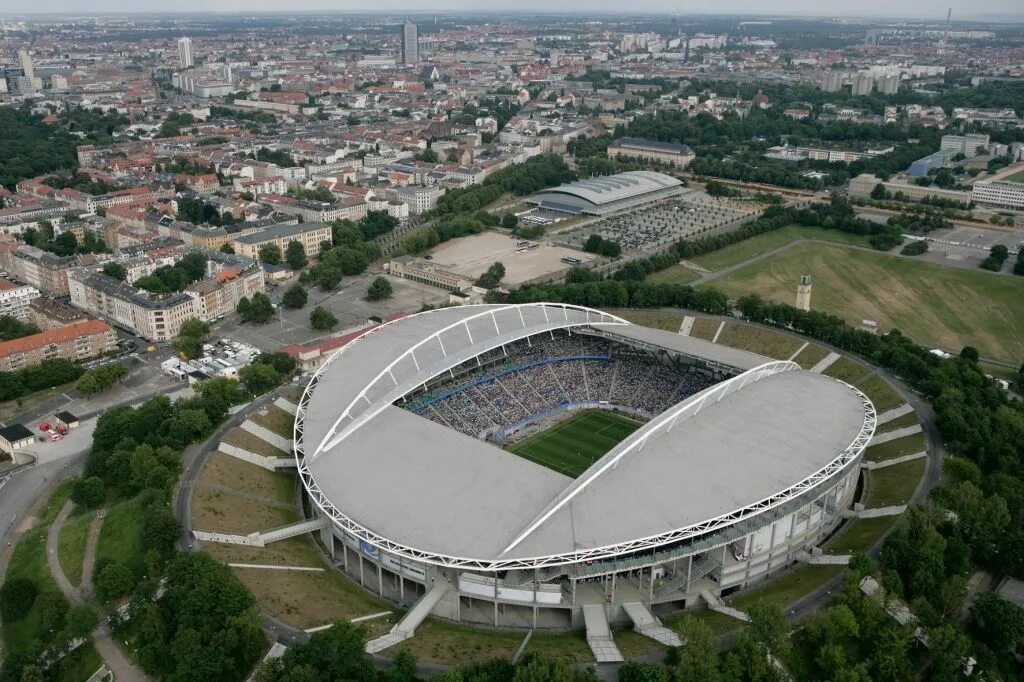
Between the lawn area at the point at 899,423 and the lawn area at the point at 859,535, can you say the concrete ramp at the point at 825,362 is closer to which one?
the lawn area at the point at 899,423

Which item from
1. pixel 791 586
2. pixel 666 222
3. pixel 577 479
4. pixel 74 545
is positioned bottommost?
pixel 74 545

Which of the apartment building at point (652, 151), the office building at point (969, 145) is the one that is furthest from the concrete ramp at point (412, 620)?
the office building at point (969, 145)

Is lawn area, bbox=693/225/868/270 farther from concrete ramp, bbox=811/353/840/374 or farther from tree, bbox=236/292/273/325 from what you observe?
tree, bbox=236/292/273/325

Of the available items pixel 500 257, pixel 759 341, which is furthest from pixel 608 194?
pixel 759 341

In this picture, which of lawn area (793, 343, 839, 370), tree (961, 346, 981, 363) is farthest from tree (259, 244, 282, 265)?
tree (961, 346, 981, 363)

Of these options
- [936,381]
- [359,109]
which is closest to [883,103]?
[359,109]

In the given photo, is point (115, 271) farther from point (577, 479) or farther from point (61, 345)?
point (577, 479)

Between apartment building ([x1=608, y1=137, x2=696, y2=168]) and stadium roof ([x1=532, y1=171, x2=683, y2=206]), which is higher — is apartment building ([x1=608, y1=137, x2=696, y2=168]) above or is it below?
above
